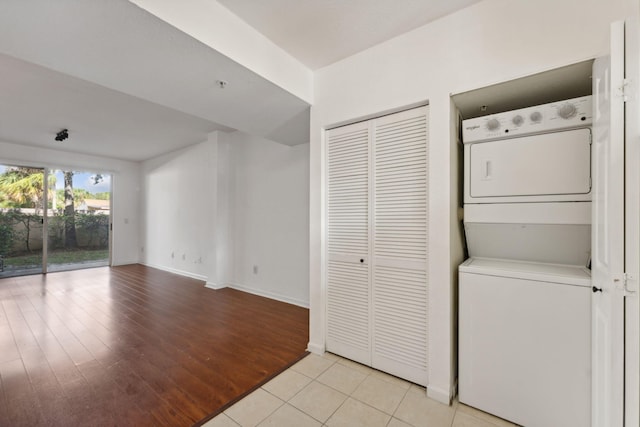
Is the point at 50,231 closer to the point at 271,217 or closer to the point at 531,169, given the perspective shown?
the point at 271,217

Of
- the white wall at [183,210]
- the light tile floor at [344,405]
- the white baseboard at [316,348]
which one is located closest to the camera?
the light tile floor at [344,405]

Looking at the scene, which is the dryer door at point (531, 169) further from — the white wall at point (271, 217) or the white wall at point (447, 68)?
the white wall at point (271, 217)

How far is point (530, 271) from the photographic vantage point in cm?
144

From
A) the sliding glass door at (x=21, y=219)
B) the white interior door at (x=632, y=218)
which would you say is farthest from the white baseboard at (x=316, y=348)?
the sliding glass door at (x=21, y=219)

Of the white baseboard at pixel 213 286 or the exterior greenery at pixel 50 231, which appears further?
the exterior greenery at pixel 50 231

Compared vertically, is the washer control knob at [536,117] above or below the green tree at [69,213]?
above

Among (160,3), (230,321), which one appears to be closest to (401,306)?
(230,321)

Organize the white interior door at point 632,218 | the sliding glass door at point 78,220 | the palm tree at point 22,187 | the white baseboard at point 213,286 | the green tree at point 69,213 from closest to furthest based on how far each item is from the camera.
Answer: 1. the white interior door at point 632,218
2. the white baseboard at point 213,286
3. the palm tree at point 22,187
4. the sliding glass door at point 78,220
5. the green tree at point 69,213

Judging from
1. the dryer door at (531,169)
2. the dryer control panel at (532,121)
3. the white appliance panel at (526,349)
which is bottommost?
the white appliance panel at (526,349)

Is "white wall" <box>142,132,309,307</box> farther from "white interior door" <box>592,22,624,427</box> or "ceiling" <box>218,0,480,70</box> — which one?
"white interior door" <box>592,22,624,427</box>

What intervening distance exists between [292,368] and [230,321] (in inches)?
47.7

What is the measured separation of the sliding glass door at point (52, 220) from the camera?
4715 millimetres

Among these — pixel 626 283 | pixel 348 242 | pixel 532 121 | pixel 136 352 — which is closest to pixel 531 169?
pixel 532 121

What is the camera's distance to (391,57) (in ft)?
5.99
